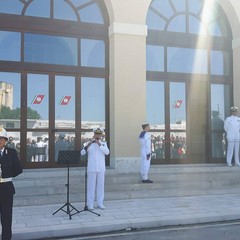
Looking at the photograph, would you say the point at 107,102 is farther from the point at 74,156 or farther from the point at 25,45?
the point at 74,156

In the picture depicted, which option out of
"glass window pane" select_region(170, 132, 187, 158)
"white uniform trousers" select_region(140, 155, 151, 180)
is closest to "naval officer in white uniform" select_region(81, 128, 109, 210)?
"white uniform trousers" select_region(140, 155, 151, 180)

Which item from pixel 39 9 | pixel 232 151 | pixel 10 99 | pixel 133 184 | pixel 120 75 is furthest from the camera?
pixel 232 151

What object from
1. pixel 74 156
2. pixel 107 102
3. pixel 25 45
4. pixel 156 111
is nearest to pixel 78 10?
pixel 25 45

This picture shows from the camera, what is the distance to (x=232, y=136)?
517 inches

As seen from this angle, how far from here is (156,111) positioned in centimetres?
1373

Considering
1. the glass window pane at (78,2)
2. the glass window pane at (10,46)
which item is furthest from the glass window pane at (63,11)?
the glass window pane at (10,46)

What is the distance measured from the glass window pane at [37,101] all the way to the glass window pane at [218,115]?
6109 mm

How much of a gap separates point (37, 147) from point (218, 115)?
22.0ft

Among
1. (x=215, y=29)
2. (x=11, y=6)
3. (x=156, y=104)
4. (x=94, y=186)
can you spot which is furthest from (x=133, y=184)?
(x=215, y=29)

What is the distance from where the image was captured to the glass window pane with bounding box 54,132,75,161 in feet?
41.1

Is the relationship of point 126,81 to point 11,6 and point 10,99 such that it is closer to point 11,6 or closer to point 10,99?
point 10,99

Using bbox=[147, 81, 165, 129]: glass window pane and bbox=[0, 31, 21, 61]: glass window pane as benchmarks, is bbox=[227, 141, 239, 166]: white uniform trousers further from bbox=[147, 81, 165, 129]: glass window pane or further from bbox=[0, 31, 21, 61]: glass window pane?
bbox=[0, 31, 21, 61]: glass window pane

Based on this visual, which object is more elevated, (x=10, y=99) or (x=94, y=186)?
(x=10, y=99)

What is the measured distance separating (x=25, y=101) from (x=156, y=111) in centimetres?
453
